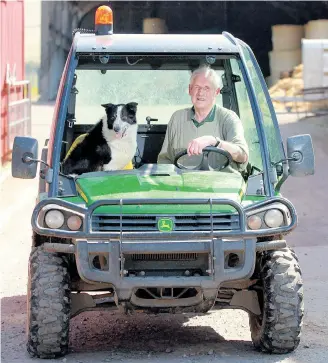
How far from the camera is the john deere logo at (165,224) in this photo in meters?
5.80

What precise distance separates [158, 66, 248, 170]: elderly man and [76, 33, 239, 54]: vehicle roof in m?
0.28

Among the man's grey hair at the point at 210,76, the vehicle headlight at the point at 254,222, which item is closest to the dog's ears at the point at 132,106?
the man's grey hair at the point at 210,76

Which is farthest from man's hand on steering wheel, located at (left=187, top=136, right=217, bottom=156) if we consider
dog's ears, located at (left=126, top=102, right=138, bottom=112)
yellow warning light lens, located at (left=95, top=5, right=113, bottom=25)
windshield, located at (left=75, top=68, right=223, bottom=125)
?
windshield, located at (left=75, top=68, right=223, bottom=125)

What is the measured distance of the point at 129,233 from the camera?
575cm

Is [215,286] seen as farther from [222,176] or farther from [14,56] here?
[14,56]

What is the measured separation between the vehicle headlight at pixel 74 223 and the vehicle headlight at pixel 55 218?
4 centimetres

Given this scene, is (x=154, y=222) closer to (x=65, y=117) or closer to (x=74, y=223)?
(x=74, y=223)

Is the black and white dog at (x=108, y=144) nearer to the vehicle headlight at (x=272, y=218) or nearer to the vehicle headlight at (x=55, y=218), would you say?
the vehicle headlight at (x=55, y=218)

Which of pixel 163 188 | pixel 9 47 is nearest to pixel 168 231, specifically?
pixel 163 188

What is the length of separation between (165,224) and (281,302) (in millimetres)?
773

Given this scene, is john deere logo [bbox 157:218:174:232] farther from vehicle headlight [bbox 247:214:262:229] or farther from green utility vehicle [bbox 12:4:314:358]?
vehicle headlight [bbox 247:214:262:229]

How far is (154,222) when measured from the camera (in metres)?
5.80

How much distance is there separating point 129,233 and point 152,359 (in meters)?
0.80

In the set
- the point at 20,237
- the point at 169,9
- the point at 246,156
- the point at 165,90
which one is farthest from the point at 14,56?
the point at 169,9
